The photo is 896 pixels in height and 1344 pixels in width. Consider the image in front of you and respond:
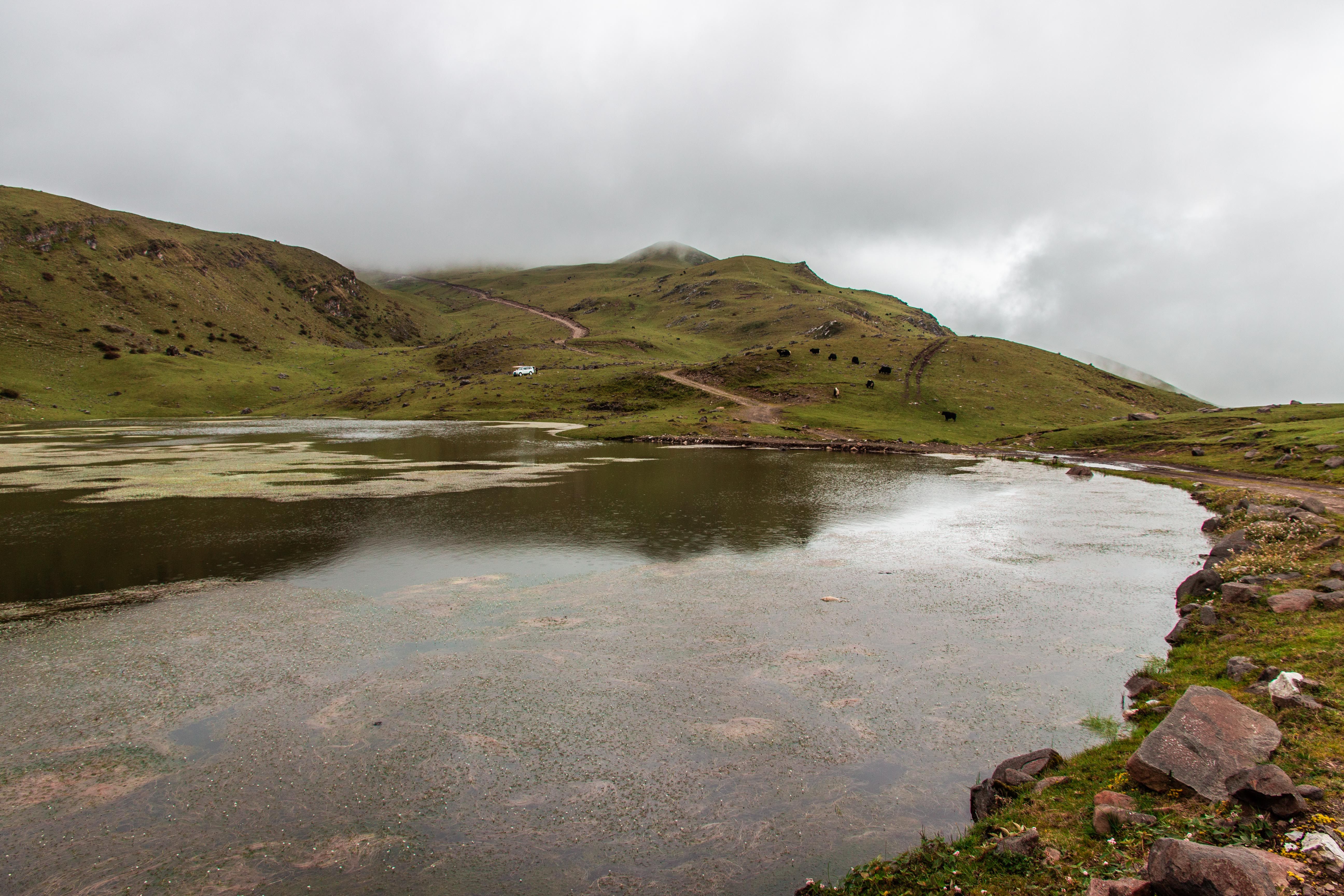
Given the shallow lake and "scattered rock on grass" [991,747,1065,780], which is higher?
"scattered rock on grass" [991,747,1065,780]

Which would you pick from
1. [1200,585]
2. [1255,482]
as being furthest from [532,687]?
[1255,482]

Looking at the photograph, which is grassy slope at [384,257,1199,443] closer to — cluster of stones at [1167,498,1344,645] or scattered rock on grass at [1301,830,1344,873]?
cluster of stones at [1167,498,1344,645]

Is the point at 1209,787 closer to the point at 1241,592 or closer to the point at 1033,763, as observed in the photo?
the point at 1033,763

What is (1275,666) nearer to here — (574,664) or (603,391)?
(574,664)

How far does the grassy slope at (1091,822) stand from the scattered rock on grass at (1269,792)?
0.29 meters

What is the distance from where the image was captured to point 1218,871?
7.72m

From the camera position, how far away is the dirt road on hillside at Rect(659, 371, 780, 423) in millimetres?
107188

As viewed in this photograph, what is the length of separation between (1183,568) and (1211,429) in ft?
215

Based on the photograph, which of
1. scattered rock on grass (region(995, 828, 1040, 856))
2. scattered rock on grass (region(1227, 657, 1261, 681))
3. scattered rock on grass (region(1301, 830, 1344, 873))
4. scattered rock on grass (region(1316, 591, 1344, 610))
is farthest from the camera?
scattered rock on grass (region(1316, 591, 1344, 610))

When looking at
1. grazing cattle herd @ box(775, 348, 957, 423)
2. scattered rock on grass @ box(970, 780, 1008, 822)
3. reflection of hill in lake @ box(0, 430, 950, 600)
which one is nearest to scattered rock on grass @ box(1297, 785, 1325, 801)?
scattered rock on grass @ box(970, 780, 1008, 822)

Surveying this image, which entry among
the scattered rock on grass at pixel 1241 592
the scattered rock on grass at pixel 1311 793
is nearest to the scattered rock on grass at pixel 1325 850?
the scattered rock on grass at pixel 1311 793

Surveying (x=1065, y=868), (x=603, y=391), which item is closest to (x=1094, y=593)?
(x=1065, y=868)

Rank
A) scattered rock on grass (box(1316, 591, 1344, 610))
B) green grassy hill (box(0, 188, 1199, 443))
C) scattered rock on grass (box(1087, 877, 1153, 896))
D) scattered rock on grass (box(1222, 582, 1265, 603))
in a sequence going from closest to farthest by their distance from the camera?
scattered rock on grass (box(1087, 877, 1153, 896)) → scattered rock on grass (box(1316, 591, 1344, 610)) → scattered rock on grass (box(1222, 582, 1265, 603)) → green grassy hill (box(0, 188, 1199, 443))

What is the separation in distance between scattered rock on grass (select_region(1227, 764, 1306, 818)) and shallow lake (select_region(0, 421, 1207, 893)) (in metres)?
4.71
